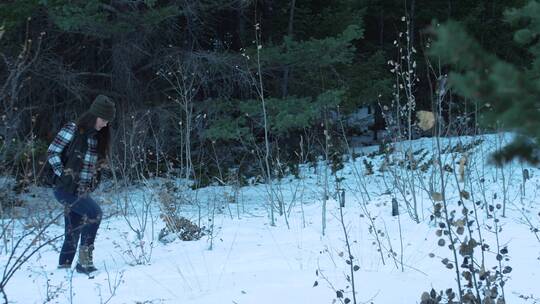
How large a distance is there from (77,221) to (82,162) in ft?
1.62

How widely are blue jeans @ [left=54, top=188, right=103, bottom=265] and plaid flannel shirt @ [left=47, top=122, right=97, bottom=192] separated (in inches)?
5.2

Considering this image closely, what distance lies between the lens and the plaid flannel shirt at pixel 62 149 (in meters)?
4.82

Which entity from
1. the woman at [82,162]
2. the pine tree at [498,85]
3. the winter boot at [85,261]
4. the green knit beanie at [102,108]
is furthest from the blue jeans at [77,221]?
the pine tree at [498,85]

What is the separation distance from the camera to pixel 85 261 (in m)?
4.82

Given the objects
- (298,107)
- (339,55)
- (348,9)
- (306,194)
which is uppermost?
(348,9)

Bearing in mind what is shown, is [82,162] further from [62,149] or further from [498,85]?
[498,85]

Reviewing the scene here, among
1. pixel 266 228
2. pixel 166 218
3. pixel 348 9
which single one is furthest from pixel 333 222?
pixel 348 9

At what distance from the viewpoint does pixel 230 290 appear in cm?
426

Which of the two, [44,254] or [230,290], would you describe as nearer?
[230,290]

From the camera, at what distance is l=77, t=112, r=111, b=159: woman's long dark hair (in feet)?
16.0

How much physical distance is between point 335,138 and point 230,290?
28.8 ft

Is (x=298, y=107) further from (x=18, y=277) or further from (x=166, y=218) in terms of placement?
(x=18, y=277)

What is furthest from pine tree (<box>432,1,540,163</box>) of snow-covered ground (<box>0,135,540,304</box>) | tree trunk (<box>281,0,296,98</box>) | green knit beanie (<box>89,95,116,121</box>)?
tree trunk (<box>281,0,296,98</box>)

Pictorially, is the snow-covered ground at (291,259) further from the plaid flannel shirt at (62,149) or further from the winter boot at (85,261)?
the plaid flannel shirt at (62,149)
